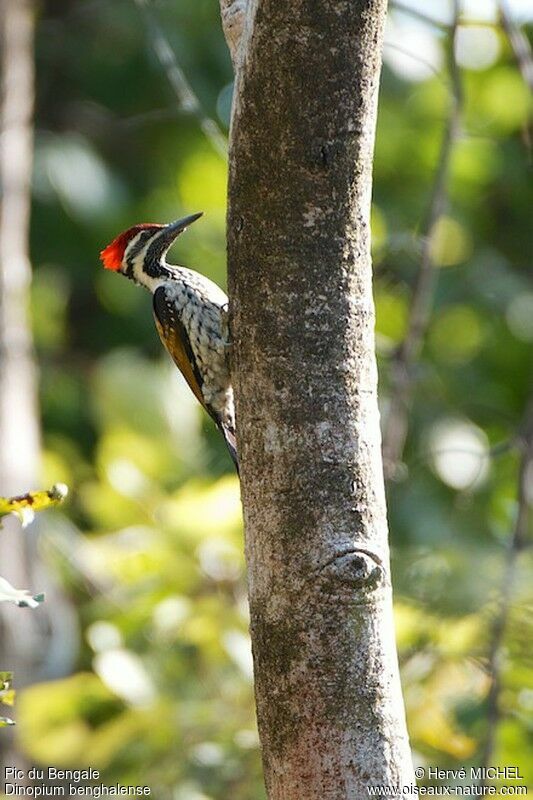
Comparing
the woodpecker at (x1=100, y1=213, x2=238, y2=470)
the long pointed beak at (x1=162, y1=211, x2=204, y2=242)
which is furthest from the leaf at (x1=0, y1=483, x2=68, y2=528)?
the long pointed beak at (x1=162, y1=211, x2=204, y2=242)

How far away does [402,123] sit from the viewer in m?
8.77

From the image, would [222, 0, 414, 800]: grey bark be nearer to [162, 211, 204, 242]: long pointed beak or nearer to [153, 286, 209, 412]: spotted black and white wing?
[153, 286, 209, 412]: spotted black and white wing

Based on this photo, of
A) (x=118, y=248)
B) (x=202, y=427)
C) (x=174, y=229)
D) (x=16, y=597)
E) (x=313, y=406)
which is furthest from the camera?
(x=202, y=427)

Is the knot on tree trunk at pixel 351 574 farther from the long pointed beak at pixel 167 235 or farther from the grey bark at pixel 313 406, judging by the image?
the long pointed beak at pixel 167 235

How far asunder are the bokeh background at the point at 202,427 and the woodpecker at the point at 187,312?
0.43 m

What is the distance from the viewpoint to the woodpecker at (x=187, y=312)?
3818 mm

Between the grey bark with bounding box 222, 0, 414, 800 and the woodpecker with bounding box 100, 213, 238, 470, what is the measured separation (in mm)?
1667

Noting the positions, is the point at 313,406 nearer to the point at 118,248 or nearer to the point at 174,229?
the point at 174,229

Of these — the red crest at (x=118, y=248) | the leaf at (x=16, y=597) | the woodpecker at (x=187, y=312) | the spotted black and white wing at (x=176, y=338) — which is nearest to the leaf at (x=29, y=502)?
the leaf at (x=16, y=597)

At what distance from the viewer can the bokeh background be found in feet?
12.3

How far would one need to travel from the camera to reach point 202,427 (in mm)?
7422

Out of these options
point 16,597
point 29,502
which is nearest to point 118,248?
point 29,502

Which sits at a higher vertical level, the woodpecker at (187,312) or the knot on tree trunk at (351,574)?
the woodpecker at (187,312)

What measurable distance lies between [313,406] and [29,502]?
460mm
